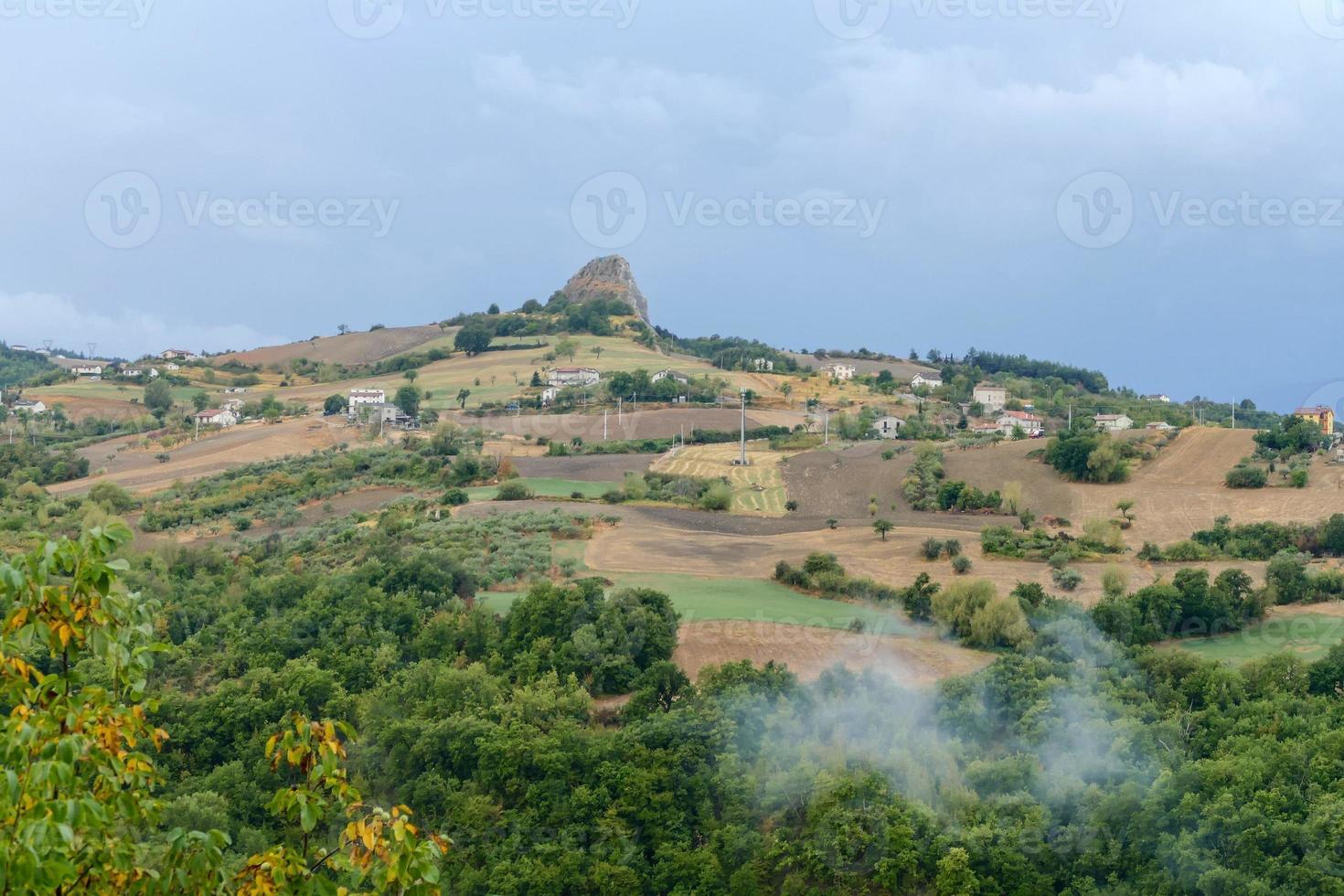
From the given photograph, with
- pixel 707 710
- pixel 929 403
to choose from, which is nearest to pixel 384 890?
pixel 707 710

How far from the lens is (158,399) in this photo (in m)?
89.8

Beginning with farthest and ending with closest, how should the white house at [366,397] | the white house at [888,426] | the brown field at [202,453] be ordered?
the white house at [366,397], the white house at [888,426], the brown field at [202,453]

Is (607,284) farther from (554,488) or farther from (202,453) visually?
(554,488)

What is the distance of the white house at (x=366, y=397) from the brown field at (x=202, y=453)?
437 centimetres

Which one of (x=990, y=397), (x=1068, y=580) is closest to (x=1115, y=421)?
(x=990, y=397)

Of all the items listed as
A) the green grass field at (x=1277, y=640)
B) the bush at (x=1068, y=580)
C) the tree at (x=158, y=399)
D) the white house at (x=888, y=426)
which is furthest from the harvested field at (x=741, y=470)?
the tree at (x=158, y=399)

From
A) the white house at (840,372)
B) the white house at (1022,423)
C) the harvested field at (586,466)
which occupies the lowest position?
the harvested field at (586,466)

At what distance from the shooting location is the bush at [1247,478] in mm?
47594

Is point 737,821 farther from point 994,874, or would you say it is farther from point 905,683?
point 905,683

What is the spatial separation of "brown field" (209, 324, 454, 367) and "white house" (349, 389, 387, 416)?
28002mm

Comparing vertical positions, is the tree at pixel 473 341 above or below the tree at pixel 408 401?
above

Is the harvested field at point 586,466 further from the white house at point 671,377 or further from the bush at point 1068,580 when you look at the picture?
the bush at point 1068,580

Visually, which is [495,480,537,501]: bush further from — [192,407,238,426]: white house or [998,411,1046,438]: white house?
[192,407,238,426]: white house

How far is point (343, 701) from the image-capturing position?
2609 centimetres
